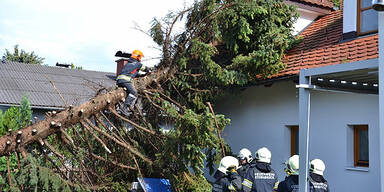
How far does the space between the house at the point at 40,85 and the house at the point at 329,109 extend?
5673mm

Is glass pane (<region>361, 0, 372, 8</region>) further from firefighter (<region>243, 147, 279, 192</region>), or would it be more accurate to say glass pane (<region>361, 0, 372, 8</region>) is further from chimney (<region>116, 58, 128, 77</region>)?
chimney (<region>116, 58, 128, 77</region>)

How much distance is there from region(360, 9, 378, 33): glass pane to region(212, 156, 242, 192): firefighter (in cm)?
463

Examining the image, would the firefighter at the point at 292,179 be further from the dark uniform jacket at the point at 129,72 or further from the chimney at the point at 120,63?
→ the chimney at the point at 120,63

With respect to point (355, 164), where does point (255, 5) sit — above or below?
above

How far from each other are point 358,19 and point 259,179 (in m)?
4.66

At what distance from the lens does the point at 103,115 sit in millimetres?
8406

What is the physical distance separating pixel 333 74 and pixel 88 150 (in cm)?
533

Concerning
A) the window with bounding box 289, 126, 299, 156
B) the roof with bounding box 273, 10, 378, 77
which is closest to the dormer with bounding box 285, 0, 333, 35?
the roof with bounding box 273, 10, 378, 77

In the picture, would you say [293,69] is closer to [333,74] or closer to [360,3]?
[360,3]

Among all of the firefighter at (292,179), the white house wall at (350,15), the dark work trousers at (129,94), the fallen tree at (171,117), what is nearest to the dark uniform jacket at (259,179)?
the firefighter at (292,179)

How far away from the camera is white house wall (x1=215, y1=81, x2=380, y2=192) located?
7.77m

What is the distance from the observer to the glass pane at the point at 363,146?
809 centimetres

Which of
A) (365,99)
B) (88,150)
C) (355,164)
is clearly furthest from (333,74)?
(88,150)

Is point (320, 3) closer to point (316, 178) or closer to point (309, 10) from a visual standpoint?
point (309, 10)
